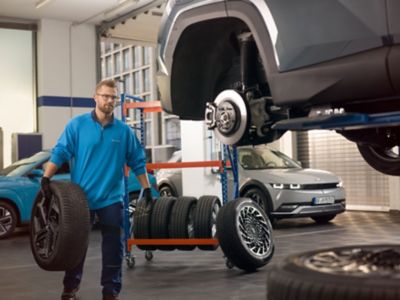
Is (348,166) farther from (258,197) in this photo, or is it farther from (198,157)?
(198,157)

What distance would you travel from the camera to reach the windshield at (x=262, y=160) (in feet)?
29.6

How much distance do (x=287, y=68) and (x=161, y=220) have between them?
329cm

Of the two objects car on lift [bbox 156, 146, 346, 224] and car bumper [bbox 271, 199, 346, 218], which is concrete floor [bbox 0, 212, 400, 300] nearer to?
car bumper [bbox 271, 199, 346, 218]

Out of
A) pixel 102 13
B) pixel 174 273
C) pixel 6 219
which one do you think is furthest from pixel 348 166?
pixel 174 273

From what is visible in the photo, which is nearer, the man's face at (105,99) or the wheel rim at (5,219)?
the man's face at (105,99)

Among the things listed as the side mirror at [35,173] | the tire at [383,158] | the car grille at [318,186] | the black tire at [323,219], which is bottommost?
the black tire at [323,219]

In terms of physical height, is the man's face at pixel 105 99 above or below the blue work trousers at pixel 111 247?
above

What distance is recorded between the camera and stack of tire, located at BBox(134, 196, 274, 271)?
5.01 meters

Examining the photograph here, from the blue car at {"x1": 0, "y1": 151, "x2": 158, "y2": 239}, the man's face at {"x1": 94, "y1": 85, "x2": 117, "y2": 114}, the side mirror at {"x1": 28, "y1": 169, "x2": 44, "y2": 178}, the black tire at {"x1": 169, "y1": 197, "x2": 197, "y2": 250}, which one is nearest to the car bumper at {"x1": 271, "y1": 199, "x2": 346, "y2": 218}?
the blue car at {"x1": 0, "y1": 151, "x2": 158, "y2": 239}

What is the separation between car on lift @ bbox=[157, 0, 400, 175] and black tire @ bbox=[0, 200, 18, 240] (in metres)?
5.45

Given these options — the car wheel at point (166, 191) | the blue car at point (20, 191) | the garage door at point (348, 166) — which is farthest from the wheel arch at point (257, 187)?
the garage door at point (348, 166)

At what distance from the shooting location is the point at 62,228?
3529 millimetres

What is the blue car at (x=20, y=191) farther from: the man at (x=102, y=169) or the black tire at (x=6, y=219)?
the man at (x=102, y=169)

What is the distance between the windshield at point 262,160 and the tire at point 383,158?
5.61 m
